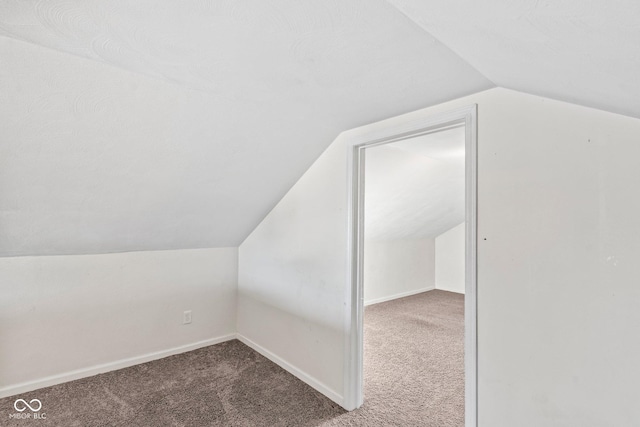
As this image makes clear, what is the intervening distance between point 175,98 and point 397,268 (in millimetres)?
4235

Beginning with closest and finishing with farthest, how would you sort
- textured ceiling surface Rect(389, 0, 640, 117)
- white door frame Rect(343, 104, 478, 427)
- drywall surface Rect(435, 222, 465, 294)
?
textured ceiling surface Rect(389, 0, 640, 117) → white door frame Rect(343, 104, 478, 427) → drywall surface Rect(435, 222, 465, 294)

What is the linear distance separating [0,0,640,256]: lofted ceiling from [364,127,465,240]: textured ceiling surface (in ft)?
2.82

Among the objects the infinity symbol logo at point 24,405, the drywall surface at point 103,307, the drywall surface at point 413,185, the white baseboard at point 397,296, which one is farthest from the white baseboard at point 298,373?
the white baseboard at point 397,296

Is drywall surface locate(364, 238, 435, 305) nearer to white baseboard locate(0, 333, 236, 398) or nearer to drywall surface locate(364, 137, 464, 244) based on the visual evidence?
drywall surface locate(364, 137, 464, 244)

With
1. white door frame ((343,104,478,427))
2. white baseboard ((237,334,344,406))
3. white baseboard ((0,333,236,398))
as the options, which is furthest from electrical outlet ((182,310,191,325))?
white door frame ((343,104,478,427))

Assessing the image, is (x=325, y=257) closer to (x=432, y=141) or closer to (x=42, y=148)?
(x=432, y=141)

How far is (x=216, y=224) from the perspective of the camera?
9.28 ft

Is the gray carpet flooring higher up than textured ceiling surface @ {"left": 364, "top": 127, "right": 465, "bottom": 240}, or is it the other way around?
textured ceiling surface @ {"left": 364, "top": 127, "right": 465, "bottom": 240}

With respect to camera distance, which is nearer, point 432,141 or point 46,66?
point 46,66

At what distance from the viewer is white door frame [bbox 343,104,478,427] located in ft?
5.10

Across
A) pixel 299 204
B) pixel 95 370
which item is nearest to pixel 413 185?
pixel 299 204

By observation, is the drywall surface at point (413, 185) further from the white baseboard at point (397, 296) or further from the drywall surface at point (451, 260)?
the white baseboard at point (397, 296)

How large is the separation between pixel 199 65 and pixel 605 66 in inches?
51.7

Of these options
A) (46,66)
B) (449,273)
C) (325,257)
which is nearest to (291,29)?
(46,66)
